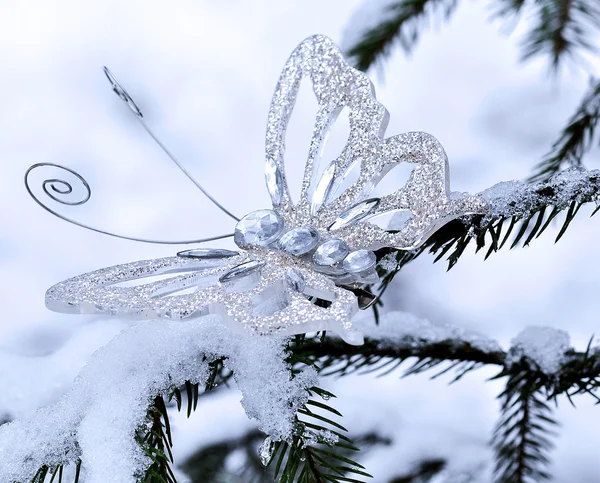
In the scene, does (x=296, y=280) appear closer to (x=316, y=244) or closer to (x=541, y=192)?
(x=316, y=244)

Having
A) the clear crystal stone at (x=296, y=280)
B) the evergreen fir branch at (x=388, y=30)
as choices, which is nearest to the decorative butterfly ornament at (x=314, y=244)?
the clear crystal stone at (x=296, y=280)

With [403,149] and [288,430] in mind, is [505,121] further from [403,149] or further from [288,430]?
[288,430]

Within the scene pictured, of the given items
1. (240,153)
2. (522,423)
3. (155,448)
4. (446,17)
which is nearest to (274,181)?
(155,448)

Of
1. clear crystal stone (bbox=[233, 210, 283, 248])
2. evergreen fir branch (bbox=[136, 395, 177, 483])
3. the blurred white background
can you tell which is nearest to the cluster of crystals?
clear crystal stone (bbox=[233, 210, 283, 248])

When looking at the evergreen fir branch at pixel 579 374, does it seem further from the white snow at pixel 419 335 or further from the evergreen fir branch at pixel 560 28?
the evergreen fir branch at pixel 560 28

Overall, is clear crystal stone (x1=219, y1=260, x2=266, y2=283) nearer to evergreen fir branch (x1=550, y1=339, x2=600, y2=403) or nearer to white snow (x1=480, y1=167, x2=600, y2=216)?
white snow (x1=480, y1=167, x2=600, y2=216)
